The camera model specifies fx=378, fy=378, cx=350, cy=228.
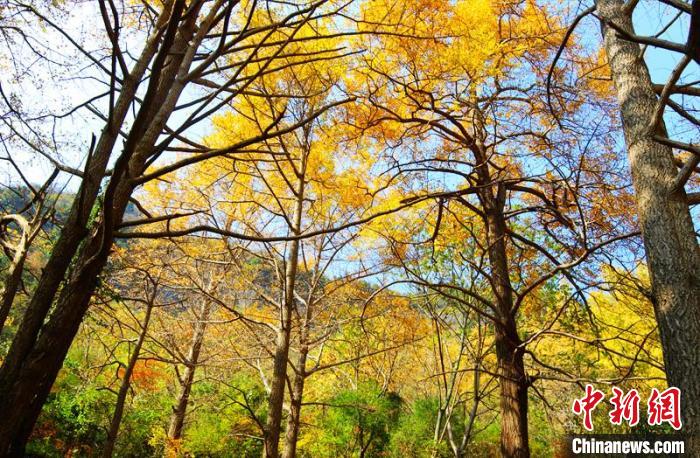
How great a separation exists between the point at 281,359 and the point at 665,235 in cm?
403

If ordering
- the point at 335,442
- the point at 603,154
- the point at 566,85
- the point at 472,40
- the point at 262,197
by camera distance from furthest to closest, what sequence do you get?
the point at 335,442
the point at 262,197
the point at 603,154
the point at 566,85
the point at 472,40

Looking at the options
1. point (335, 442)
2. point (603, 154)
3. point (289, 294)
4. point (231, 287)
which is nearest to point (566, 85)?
point (603, 154)

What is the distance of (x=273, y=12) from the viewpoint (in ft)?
10.6

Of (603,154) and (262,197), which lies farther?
(262,197)

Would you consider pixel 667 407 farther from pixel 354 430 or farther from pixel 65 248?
pixel 354 430

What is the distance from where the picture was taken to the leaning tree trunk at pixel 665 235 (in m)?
2.04

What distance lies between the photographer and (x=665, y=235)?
7.59 feet

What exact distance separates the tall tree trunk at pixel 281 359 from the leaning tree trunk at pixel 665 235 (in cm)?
317

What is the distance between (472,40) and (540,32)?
1506mm

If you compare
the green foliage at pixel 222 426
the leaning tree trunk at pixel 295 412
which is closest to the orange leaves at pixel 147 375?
the green foliage at pixel 222 426

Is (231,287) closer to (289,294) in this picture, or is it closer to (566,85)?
(289,294)

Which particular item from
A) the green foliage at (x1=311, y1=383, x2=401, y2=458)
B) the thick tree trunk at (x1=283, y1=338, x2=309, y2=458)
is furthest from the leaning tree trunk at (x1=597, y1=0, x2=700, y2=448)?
the green foliage at (x1=311, y1=383, x2=401, y2=458)

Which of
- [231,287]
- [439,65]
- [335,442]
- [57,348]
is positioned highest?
[439,65]

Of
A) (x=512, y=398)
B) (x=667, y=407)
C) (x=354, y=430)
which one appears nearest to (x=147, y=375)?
(x=354, y=430)
